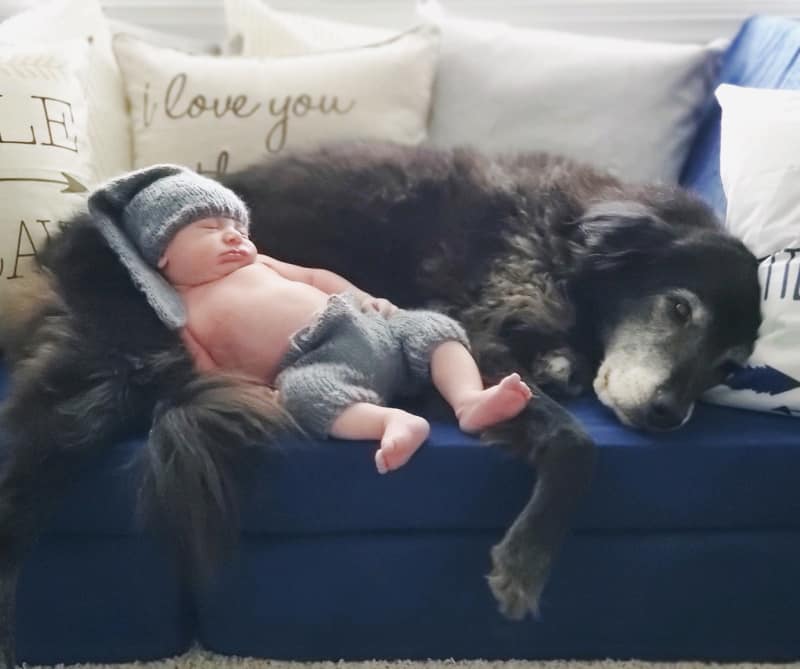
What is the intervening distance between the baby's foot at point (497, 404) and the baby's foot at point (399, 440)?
0.08 m

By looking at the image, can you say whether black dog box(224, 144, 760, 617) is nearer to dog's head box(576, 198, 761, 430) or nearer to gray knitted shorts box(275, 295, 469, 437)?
dog's head box(576, 198, 761, 430)

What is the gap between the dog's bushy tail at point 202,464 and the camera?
1.22 m

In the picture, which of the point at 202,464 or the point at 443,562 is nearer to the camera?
the point at 202,464

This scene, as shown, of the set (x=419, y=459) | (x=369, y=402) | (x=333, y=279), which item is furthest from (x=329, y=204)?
(x=419, y=459)

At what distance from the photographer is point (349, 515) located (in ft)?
4.30

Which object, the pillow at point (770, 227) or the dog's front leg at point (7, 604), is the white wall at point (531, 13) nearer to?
the pillow at point (770, 227)

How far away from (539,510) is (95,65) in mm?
1414

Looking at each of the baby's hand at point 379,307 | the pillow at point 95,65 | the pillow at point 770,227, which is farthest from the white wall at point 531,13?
the baby's hand at point 379,307

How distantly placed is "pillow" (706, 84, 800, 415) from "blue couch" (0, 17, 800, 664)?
52 millimetres

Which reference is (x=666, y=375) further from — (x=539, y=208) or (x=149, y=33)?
(x=149, y=33)

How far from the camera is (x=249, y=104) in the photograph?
1.96 m

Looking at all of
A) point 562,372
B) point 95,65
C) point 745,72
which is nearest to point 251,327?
point 562,372

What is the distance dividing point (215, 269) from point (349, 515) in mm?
475

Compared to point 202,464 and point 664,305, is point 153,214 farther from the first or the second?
point 664,305
